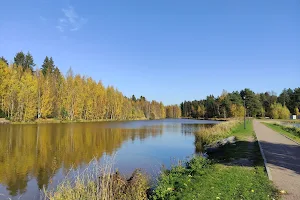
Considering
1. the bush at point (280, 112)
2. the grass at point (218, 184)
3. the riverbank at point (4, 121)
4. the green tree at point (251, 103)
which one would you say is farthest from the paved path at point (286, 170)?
the bush at point (280, 112)

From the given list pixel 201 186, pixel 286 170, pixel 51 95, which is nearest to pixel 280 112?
pixel 51 95

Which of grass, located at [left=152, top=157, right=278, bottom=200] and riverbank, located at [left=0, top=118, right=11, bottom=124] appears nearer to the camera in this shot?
grass, located at [left=152, top=157, right=278, bottom=200]

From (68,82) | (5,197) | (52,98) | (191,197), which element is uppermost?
(68,82)

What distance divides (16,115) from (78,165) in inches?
1823

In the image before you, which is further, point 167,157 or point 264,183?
point 167,157

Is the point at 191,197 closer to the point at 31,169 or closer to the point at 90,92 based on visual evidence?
the point at 31,169

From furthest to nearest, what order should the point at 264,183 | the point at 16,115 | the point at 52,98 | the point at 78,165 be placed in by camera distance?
the point at 52,98 → the point at 16,115 → the point at 78,165 → the point at 264,183

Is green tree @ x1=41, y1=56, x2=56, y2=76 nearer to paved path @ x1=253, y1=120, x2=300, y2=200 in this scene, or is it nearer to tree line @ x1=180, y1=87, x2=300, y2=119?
tree line @ x1=180, y1=87, x2=300, y2=119

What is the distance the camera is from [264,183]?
8578mm

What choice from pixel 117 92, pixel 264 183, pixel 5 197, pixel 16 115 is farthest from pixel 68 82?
pixel 264 183

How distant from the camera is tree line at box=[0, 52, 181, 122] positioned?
54.7m

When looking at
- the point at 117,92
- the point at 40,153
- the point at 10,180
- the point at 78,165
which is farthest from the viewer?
the point at 117,92

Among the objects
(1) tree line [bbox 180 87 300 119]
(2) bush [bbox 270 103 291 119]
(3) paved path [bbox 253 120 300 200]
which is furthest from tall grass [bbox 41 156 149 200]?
(2) bush [bbox 270 103 291 119]

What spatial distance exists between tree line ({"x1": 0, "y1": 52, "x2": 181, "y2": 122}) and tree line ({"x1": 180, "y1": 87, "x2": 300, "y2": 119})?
149 ft
